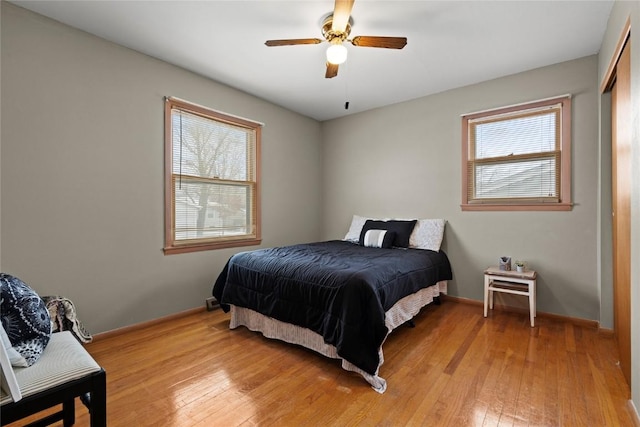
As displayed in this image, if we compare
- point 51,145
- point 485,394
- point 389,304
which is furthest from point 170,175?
point 485,394

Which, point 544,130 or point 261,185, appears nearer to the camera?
point 544,130

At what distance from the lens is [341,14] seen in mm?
1972

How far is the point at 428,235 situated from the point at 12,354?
3556 mm

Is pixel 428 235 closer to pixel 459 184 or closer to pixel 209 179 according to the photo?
pixel 459 184

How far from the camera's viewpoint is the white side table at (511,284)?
2855mm

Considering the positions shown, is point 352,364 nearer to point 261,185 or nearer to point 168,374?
point 168,374

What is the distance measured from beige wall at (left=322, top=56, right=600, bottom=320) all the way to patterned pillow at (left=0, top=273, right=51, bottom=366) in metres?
3.67

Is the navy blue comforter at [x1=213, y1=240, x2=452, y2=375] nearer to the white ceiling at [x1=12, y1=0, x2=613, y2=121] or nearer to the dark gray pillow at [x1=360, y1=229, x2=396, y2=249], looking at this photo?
the dark gray pillow at [x1=360, y1=229, x2=396, y2=249]

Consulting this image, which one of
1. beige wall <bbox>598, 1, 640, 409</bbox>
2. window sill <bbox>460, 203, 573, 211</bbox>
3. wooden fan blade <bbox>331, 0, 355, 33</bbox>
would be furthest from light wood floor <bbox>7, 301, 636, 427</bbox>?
wooden fan blade <bbox>331, 0, 355, 33</bbox>

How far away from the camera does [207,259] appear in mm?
3436

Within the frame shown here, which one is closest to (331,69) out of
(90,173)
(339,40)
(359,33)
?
(339,40)

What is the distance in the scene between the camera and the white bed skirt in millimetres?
2014

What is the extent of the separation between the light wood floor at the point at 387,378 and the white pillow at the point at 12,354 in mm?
602

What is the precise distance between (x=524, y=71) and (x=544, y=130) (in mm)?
678
